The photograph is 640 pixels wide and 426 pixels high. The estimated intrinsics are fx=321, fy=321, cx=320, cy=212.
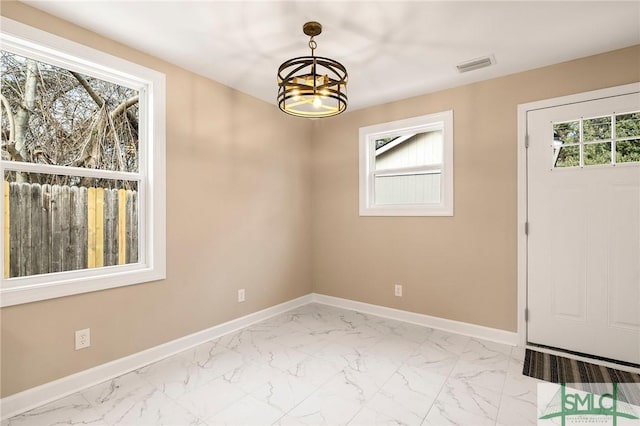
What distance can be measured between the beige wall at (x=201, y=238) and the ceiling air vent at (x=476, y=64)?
1.99 m

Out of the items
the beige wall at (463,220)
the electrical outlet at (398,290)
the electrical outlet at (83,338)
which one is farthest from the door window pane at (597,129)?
the electrical outlet at (83,338)

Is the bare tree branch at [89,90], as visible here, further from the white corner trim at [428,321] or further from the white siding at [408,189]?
the white corner trim at [428,321]

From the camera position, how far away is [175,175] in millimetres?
2777

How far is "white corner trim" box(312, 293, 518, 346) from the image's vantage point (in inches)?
116

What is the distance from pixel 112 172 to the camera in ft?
8.02

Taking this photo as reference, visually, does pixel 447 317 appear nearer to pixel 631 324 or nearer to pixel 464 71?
pixel 631 324

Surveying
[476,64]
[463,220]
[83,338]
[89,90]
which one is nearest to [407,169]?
[463,220]

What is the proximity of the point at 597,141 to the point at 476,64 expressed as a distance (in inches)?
45.1

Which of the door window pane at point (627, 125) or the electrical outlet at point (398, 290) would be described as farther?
the electrical outlet at point (398, 290)

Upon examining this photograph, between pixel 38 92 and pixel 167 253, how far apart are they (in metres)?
1.41

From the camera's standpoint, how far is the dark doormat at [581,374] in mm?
2166

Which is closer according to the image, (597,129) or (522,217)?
(597,129)

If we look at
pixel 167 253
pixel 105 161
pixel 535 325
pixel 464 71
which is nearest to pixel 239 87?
pixel 105 161

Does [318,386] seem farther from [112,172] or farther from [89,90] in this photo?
[89,90]
